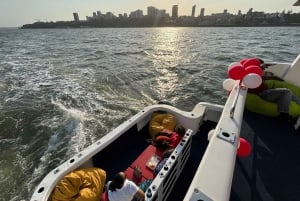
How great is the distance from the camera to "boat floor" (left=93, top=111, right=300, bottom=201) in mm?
2539

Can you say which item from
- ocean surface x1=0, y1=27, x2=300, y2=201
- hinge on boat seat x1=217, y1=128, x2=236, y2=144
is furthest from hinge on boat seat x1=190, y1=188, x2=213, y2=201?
ocean surface x1=0, y1=27, x2=300, y2=201

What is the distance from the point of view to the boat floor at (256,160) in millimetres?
2539

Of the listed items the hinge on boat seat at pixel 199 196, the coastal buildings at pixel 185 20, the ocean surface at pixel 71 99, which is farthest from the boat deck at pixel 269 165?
the coastal buildings at pixel 185 20

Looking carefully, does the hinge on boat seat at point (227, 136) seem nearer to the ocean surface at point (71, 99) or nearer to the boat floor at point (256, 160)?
the boat floor at point (256, 160)

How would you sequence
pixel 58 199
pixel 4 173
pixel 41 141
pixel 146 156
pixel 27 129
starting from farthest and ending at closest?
pixel 27 129 → pixel 41 141 → pixel 4 173 → pixel 146 156 → pixel 58 199

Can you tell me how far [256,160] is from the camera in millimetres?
2975

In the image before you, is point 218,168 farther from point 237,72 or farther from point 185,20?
point 185,20

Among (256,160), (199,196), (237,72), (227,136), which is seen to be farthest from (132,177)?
(237,72)

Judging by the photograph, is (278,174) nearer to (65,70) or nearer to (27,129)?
(27,129)

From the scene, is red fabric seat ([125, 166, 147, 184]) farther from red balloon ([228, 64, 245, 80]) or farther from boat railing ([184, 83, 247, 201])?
red balloon ([228, 64, 245, 80])

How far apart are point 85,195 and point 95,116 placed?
546 cm

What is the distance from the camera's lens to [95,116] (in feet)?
24.3

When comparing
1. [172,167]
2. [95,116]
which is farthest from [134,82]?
[172,167]

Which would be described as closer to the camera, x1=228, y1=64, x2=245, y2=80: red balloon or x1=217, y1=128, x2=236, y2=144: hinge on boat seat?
x1=217, y1=128, x2=236, y2=144: hinge on boat seat
